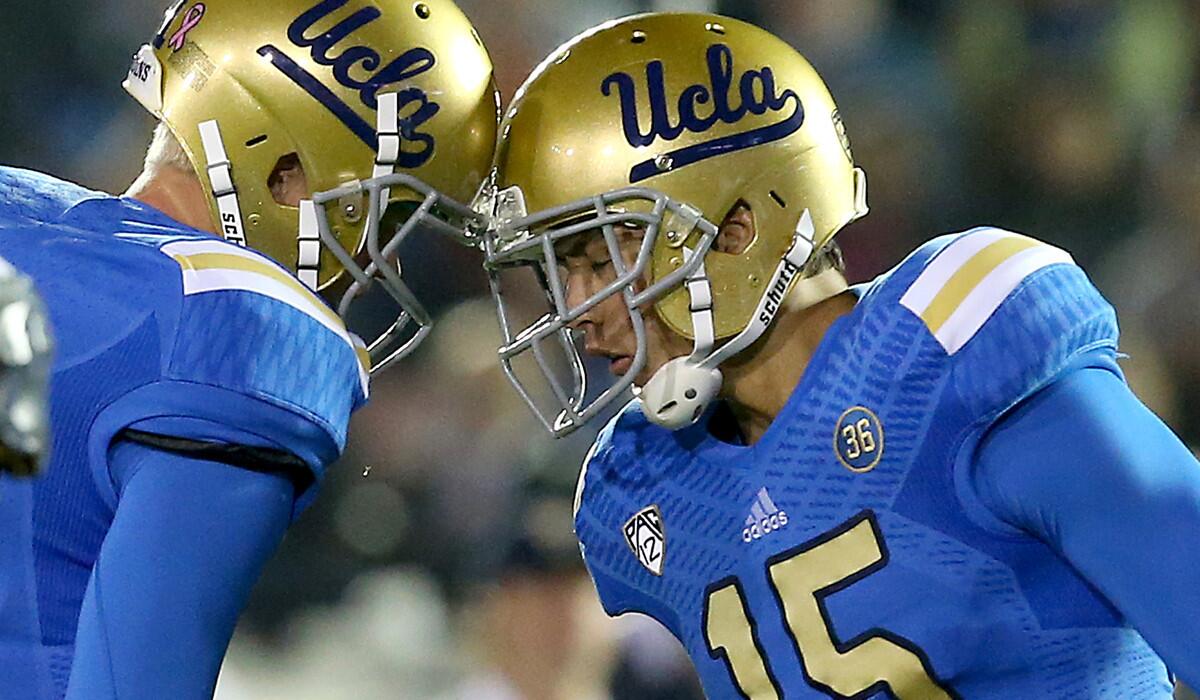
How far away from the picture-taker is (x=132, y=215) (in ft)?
3.74

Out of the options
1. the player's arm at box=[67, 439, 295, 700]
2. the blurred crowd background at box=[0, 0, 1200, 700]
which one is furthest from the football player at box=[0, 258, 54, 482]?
the blurred crowd background at box=[0, 0, 1200, 700]

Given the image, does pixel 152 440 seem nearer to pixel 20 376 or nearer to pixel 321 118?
pixel 321 118

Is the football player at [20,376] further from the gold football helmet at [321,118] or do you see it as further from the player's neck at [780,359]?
the player's neck at [780,359]

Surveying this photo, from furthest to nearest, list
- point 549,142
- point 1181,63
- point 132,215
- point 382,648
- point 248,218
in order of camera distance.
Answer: point 1181,63 → point 382,648 → point 549,142 → point 248,218 → point 132,215

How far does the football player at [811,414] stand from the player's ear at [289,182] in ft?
0.58

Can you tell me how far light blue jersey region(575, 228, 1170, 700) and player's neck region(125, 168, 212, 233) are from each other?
1.57ft

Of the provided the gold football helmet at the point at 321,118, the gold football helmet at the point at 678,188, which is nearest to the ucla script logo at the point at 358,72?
the gold football helmet at the point at 321,118

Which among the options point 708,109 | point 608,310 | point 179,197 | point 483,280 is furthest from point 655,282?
point 483,280

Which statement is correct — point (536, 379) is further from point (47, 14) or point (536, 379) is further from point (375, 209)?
point (375, 209)

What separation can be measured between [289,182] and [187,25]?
0.54 feet

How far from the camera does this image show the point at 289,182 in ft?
4.32

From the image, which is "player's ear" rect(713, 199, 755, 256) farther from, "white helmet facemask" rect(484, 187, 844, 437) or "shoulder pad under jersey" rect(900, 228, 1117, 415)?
"shoulder pad under jersey" rect(900, 228, 1117, 415)

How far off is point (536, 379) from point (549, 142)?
1.24 m

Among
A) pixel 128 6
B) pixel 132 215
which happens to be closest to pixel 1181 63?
pixel 128 6
